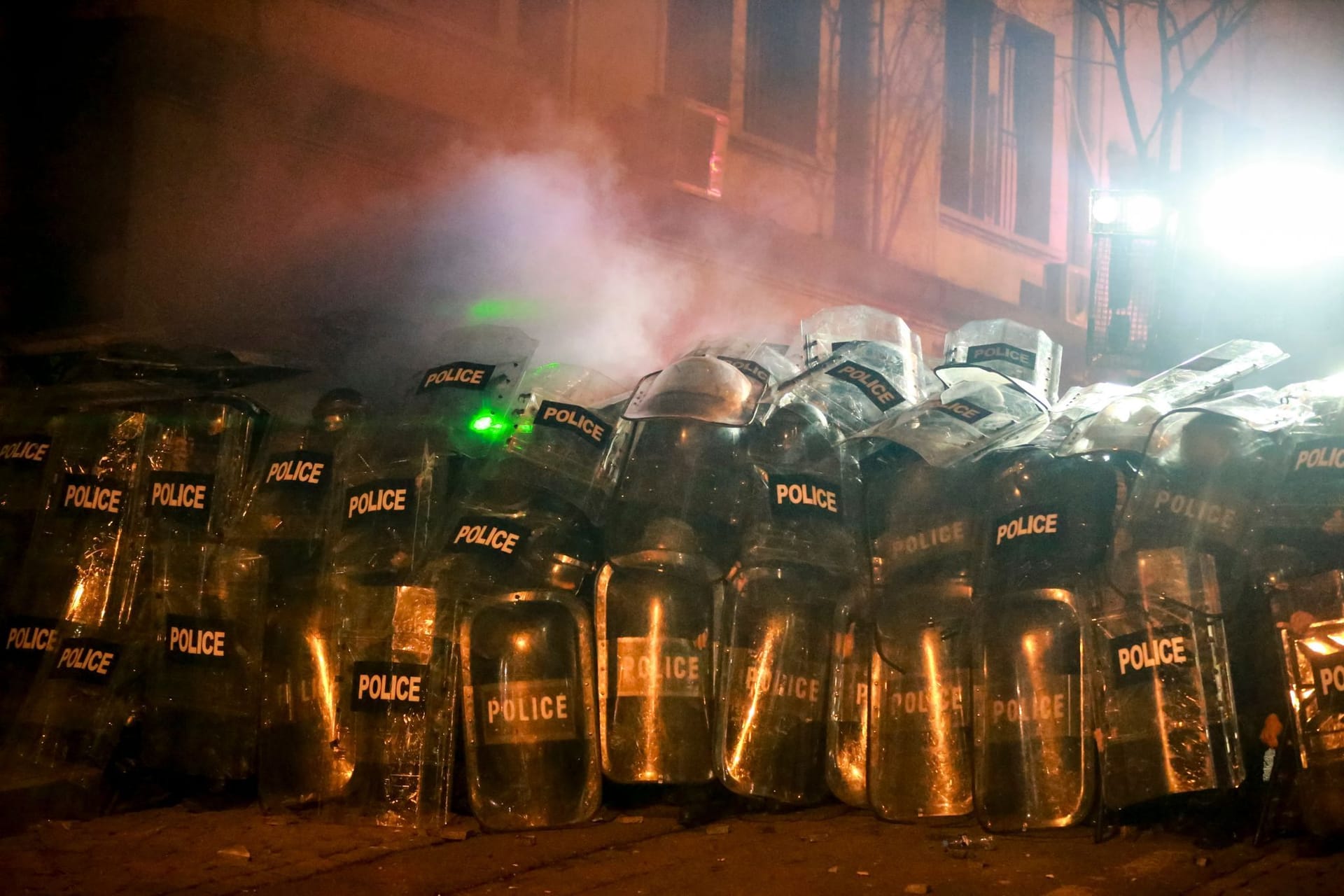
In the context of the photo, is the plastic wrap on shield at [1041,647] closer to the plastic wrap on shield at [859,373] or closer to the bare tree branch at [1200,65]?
the plastic wrap on shield at [859,373]

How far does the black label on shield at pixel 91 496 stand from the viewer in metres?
3.64

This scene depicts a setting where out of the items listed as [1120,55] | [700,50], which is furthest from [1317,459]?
[1120,55]

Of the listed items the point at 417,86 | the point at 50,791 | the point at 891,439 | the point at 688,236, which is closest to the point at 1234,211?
the point at 688,236

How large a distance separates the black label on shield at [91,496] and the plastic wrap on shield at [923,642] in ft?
7.99

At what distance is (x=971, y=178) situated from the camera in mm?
12312

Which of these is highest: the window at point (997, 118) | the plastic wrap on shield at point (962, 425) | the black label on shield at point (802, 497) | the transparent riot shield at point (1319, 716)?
the window at point (997, 118)

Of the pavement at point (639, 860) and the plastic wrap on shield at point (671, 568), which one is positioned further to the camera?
the plastic wrap on shield at point (671, 568)

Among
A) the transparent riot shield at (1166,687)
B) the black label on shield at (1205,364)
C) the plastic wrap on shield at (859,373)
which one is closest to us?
the transparent riot shield at (1166,687)

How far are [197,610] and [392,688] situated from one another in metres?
0.74

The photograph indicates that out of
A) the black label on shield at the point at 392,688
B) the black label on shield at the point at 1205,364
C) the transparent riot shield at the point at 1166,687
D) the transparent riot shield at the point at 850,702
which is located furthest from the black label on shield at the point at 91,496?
the black label on shield at the point at 1205,364

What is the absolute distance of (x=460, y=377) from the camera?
3.69m

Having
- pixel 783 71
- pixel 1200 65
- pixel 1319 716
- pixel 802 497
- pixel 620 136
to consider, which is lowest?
pixel 1319 716

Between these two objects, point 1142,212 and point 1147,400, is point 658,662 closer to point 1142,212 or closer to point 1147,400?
point 1147,400

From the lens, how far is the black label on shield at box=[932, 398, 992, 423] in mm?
3455
